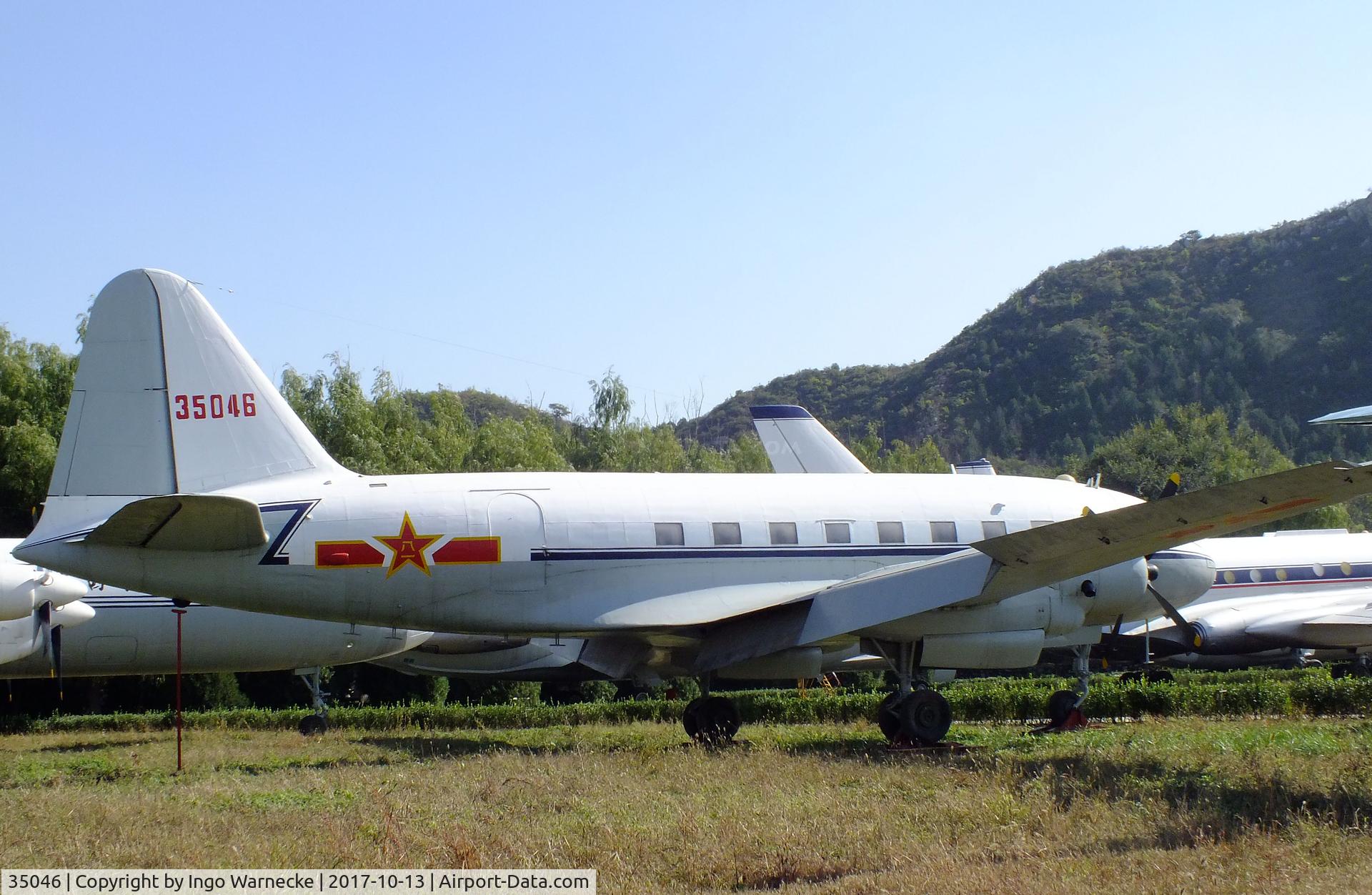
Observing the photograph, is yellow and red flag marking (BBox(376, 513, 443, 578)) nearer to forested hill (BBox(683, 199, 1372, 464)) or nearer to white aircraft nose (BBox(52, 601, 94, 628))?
white aircraft nose (BBox(52, 601, 94, 628))

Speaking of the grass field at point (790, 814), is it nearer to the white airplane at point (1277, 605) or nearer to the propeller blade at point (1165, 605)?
the propeller blade at point (1165, 605)

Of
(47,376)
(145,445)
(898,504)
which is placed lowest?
(898,504)

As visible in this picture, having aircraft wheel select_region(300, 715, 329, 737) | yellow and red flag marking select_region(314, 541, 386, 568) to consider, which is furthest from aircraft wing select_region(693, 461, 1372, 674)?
aircraft wheel select_region(300, 715, 329, 737)

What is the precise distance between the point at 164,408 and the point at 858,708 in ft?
43.8

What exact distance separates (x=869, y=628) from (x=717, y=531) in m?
3.03

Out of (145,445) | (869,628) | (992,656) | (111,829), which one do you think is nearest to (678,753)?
(869,628)

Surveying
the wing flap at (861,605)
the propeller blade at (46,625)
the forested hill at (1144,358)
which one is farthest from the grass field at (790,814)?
the forested hill at (1144,358)

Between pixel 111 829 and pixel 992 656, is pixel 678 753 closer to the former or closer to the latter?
pixel 992 656

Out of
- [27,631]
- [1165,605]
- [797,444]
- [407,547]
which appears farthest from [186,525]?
[797,444]

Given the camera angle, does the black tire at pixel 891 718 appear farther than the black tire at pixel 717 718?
No

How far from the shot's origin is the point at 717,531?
18.4m

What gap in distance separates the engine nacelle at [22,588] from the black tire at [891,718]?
12.3 metres

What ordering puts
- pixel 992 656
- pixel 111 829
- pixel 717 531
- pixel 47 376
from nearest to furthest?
pixel 111 829 → pixel 992 656 → pixel 717 531 → pixel 47 376
